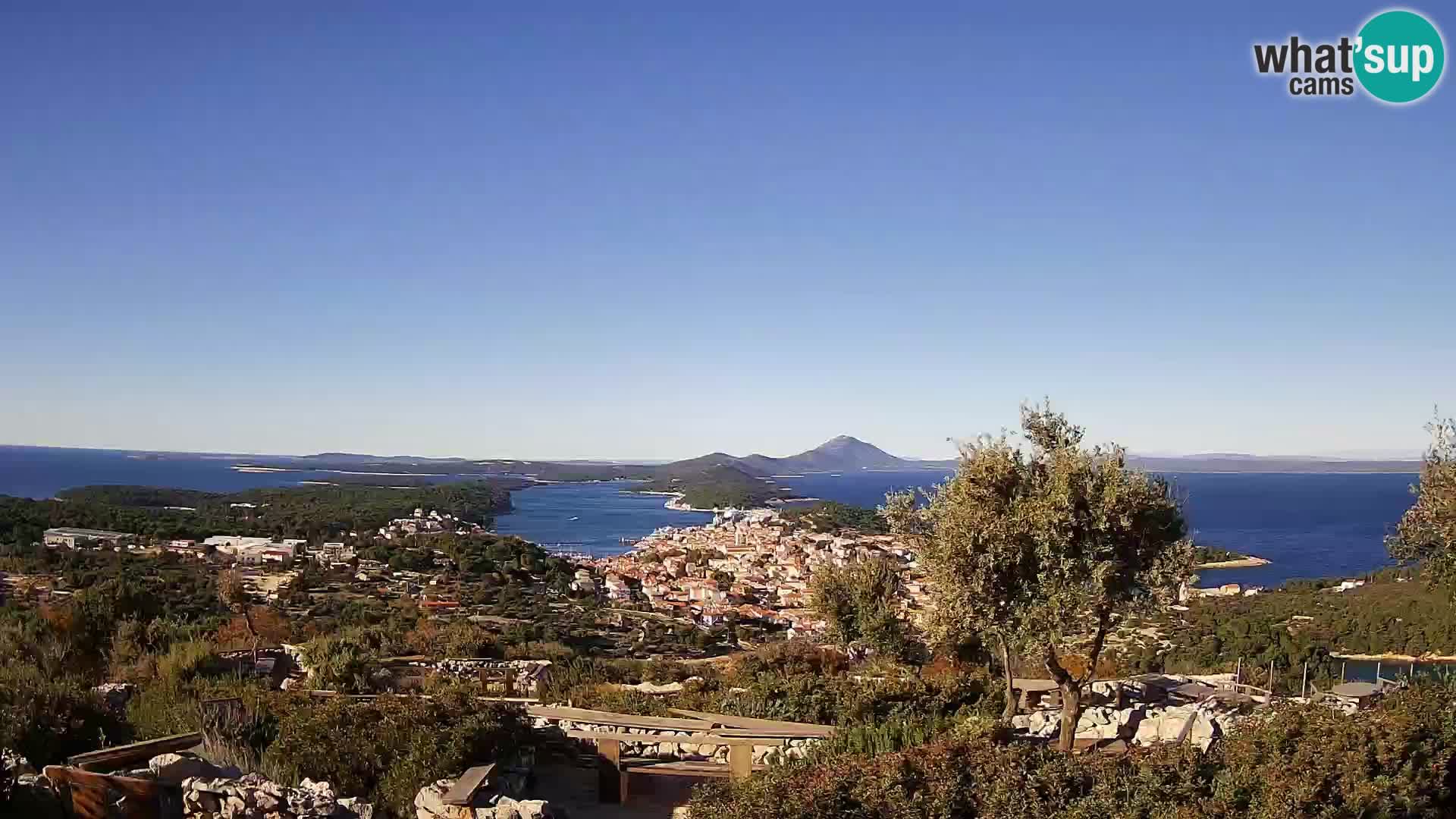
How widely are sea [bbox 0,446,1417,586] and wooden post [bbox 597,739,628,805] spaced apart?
214 inches

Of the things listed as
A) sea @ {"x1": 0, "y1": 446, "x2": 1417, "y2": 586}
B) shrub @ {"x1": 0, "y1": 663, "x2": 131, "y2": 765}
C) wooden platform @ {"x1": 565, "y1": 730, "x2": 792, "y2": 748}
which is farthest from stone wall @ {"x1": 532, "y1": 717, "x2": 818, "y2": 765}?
sea @ {"x1": 0, "y1": 446, "x2": 1417, "y2": 586}

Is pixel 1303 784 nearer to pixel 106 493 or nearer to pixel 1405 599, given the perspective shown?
pixel 1405 599

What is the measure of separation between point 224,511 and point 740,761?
63.8 meters

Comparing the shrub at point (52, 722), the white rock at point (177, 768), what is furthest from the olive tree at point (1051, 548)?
the shrub at point (52, 722)

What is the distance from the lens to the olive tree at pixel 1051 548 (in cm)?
762

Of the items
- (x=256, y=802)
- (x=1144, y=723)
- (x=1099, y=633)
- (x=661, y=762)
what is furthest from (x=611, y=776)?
(x=1144, y=723)

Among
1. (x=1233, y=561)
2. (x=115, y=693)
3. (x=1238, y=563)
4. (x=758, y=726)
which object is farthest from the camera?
(x=1233, y=561)

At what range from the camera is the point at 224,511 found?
62.4 meters

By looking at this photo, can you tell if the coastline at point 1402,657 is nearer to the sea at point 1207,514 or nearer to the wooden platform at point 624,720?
the sea at point 1207,514

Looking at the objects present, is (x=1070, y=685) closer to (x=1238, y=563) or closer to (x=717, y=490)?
(x=1238, y=563)

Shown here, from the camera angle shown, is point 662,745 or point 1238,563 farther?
point 1238,563

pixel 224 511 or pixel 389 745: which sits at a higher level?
pixel 389 745

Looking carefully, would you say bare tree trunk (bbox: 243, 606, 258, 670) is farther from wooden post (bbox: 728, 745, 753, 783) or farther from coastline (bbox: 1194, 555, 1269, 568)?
coastline (bbox: 1194, 555, 1269, 568)

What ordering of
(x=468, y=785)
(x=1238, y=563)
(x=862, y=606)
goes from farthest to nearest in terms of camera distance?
(x=1238, y=563) → (x=862, y=606) → (x=468, y=785)
